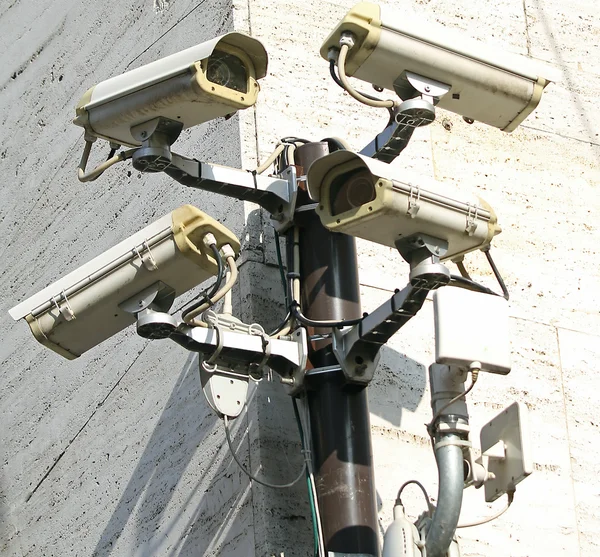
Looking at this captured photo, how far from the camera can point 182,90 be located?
3801mm

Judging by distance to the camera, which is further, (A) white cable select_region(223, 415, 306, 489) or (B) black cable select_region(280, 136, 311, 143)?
(B) black cable select_region(280, 136, 311, 143)

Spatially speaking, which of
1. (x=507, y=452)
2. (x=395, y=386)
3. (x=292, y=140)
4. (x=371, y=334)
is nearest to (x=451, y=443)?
(x=507, y=452)

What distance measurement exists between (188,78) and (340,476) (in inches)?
40.2

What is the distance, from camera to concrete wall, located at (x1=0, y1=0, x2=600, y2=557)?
4.38 metres

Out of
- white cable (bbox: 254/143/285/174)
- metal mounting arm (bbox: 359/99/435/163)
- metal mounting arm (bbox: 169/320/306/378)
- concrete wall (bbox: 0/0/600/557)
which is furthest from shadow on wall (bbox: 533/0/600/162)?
metal mounting arm (bbox: 169/320/306/378)

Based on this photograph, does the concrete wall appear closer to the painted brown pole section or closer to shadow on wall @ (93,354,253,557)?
shadow on wall @ (93,354,253,557)

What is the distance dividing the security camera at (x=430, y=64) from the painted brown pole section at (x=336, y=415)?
0.45 metres

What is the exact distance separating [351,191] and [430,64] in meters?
0.44

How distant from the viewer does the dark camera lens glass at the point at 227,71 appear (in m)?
3.89

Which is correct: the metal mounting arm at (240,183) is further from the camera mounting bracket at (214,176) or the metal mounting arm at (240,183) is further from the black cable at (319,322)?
the black cable at (319,322)

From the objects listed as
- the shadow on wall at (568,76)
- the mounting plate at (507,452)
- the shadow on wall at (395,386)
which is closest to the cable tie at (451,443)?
the mounting plate at (507,452)

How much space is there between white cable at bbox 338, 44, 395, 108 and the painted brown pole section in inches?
17.7

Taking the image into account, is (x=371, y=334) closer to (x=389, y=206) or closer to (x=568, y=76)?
(x=389, y=206)

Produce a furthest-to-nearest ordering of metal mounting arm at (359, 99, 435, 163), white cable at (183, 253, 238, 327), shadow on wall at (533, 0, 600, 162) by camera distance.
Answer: shadow on wall at (533, 0, 600, 162), metal mounting arm at (359, 99, 435, 163), white cable at (183, 253, 238, 327)
